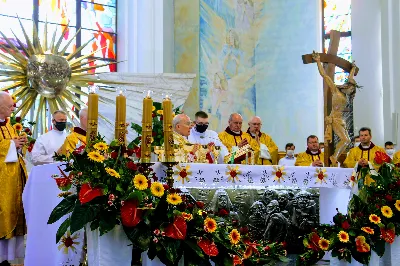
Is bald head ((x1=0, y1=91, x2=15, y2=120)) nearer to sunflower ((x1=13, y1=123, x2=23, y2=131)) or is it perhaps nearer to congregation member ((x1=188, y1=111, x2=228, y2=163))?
sunflower ((x1=13, y1=123, x2=23, y2=131))

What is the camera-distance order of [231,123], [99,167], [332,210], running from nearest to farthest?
[99,167], [332,210], [231,123]

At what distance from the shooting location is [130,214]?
14.3 ft

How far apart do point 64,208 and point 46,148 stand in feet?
9.89

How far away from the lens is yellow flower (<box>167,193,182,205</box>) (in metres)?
4.50

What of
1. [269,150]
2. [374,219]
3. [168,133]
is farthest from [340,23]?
[168,133]

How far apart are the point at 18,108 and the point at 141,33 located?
396 cm

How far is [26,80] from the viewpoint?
9.80 m

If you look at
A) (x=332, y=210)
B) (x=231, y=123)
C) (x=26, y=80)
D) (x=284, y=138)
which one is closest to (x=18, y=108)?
(x=26, y=80)

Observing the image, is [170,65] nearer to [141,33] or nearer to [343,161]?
[141,33]

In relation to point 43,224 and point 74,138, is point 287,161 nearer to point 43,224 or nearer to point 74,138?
point 74,138

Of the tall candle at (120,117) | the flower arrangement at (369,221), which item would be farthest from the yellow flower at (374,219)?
the tall candle at (120,117)

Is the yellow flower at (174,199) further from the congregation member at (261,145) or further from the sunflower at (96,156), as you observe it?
the congregation member at (261,145)

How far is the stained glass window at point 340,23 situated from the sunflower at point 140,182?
10699 millimetres

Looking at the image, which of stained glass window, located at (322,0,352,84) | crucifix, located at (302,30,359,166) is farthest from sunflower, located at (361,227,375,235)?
stained glass window, located at (322,0,352,84)
